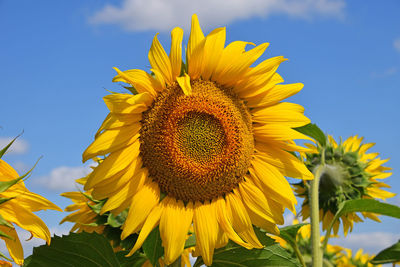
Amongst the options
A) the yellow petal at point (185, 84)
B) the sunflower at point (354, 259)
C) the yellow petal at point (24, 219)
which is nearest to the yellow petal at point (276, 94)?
the yellow petal at point (185, 84)

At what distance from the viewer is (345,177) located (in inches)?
204

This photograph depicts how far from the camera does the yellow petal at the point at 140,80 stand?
2.53 metres

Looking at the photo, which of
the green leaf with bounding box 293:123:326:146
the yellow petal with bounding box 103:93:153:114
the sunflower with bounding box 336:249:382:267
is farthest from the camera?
the sunflower with bounding box 336:249:382:267

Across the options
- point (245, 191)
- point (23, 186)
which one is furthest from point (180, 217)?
point (23, 186)

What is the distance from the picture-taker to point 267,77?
2715 mm

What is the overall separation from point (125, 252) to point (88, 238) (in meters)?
0.27

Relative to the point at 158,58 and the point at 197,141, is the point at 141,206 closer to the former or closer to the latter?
the point at 197,141

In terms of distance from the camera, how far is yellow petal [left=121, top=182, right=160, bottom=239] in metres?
2.56

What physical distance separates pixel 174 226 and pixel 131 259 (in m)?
0.54

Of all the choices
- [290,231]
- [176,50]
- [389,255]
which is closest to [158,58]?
[176,50]

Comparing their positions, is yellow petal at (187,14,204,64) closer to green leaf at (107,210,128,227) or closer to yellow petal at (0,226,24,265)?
green leaf at (107,210,128,227)

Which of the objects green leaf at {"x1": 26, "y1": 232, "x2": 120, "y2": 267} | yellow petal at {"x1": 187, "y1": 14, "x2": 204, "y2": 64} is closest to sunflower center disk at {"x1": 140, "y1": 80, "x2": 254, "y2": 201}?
yellow petal at {"x1": 187, "y1": 14, "x2": 204, "y2": 64}

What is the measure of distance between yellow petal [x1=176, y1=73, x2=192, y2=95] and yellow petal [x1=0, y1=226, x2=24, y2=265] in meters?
1.13

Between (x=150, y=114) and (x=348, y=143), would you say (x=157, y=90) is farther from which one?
(x=348, y=143)
